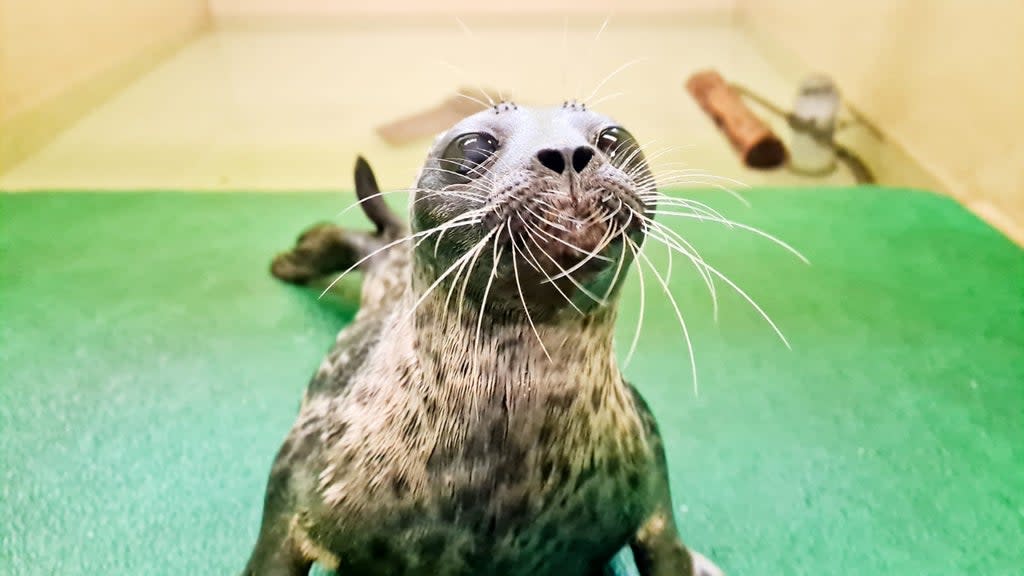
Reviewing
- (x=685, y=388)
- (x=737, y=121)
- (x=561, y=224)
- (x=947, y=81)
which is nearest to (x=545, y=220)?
(x=561, y=224)

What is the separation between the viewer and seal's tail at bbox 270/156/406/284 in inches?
60.8

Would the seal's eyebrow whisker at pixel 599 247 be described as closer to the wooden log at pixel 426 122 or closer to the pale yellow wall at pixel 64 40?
the wooden log at pixel 426 122

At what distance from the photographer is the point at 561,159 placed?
0.70 meters

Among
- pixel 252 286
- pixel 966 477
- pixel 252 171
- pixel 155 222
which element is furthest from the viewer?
pixel 252 171

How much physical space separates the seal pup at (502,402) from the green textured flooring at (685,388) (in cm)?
34

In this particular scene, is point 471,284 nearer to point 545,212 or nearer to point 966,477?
point 545,212

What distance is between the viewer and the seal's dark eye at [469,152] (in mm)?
750

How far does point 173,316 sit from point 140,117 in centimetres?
175

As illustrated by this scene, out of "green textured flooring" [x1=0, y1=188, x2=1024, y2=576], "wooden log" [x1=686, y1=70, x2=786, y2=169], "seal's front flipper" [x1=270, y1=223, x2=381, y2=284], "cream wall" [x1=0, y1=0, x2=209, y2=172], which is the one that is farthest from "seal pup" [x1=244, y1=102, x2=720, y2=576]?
"cream wall" [x1=0, y1=0, x2=209, y2=172]

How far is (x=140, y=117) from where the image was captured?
3111 mm

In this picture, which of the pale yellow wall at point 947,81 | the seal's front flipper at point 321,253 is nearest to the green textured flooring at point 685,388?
the seal's front flipper at point 321,253

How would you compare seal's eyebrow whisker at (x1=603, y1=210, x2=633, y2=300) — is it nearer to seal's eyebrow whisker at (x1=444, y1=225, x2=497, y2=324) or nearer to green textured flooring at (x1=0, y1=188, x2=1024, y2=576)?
seal's eyebrow whisker at (x1=444, y1=225, x2=497, y2=324)

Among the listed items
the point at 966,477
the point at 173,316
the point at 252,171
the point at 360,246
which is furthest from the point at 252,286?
the point at 966,477

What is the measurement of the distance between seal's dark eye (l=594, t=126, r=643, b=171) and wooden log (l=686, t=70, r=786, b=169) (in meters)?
2.04
